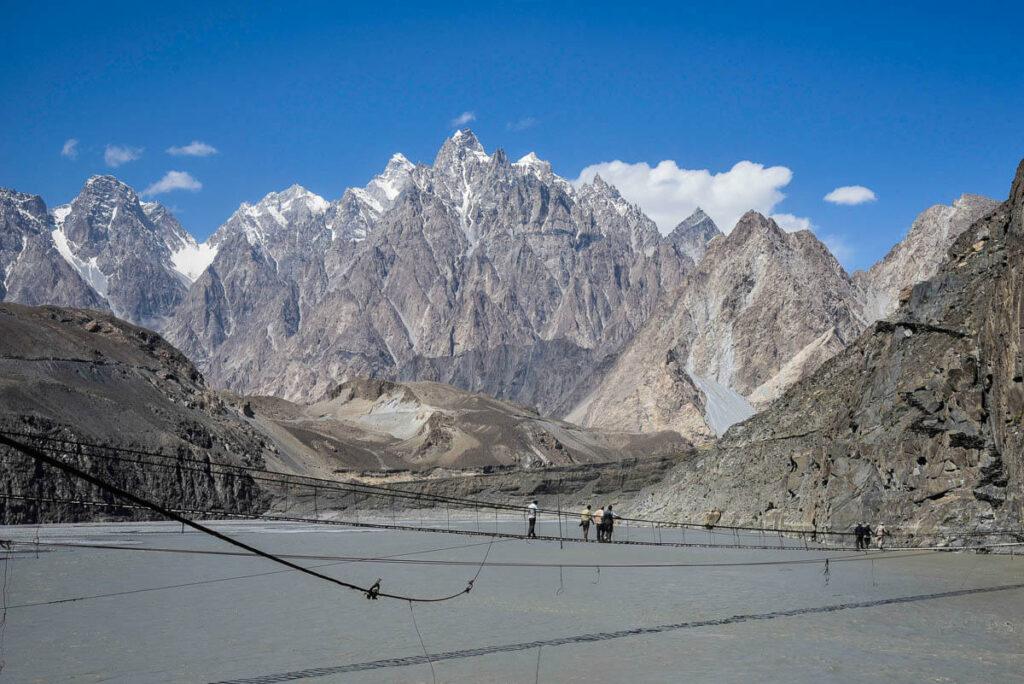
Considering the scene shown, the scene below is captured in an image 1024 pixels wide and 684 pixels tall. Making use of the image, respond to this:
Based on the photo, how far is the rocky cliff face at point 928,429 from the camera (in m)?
36.0

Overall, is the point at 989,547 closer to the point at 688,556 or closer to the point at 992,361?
the point at 992,361

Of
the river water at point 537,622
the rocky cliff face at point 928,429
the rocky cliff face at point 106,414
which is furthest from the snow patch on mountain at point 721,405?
the river water at point 537,622

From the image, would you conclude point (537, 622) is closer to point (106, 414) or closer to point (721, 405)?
point (106, 414)


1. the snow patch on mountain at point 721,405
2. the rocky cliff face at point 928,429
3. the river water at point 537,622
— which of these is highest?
the snow patch on mountain at point 721,405

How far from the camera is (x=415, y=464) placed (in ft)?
502

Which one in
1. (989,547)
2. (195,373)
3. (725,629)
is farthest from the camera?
(195,373)

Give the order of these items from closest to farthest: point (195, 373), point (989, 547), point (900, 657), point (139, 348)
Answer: point (900, 657) < point (989, 547) < point (139, 348) < point (195, 373)

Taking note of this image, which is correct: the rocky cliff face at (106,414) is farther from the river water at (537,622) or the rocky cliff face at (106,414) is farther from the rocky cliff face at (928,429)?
the rocky cliff face at (928,429)

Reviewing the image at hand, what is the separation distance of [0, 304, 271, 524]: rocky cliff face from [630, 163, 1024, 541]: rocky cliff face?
33.5 meters

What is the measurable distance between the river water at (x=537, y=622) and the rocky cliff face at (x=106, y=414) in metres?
29.2

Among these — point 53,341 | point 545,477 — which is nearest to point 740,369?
point 545,477

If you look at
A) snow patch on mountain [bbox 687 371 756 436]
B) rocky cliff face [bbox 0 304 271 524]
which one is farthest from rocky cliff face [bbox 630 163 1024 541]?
snow patch on mountain [bbox 687 371 756 436]

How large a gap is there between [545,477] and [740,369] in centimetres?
9985

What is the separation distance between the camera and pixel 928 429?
40406 millimetres
